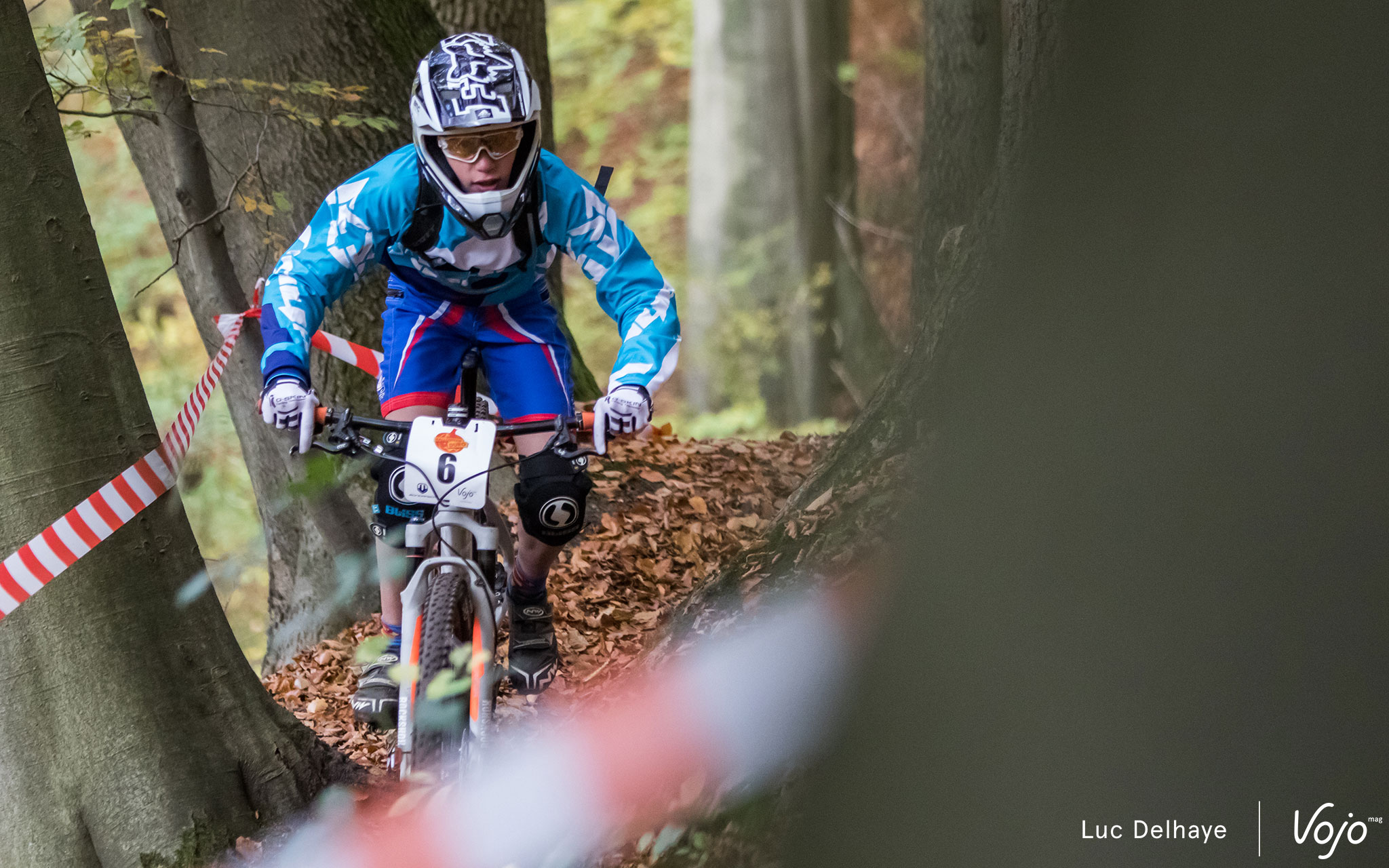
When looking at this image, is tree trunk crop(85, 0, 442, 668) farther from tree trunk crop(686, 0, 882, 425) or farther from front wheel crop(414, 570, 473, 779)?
tree trunk crop(686, 0, 882, 425)

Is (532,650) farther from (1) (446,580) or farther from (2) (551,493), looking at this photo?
(1) (446,580)

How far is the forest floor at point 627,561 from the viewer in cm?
497

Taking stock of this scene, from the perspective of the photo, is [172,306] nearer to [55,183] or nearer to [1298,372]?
[55,183]

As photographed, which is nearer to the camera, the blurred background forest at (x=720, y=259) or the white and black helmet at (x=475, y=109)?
the white and black helmet at (x=475, y=109)

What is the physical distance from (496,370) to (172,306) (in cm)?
1225

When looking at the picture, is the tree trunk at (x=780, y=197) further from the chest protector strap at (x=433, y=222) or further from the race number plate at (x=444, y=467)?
the race number plate at (x=444, y=467)

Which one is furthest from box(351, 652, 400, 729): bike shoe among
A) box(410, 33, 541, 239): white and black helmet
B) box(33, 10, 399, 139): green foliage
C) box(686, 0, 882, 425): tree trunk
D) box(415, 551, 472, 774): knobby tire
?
box(686, 0, 882, 425): tree trunk

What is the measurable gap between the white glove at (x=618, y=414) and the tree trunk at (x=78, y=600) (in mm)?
1305

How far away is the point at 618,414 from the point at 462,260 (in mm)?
907

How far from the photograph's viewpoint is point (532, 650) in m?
4.41

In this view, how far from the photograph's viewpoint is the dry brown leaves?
16.6ft

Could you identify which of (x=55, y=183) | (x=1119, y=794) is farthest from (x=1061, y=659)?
(x=55, y=183)

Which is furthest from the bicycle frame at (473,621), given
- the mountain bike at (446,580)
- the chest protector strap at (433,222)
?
the chest protector strap at (433,222)

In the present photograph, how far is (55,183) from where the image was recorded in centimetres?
342
